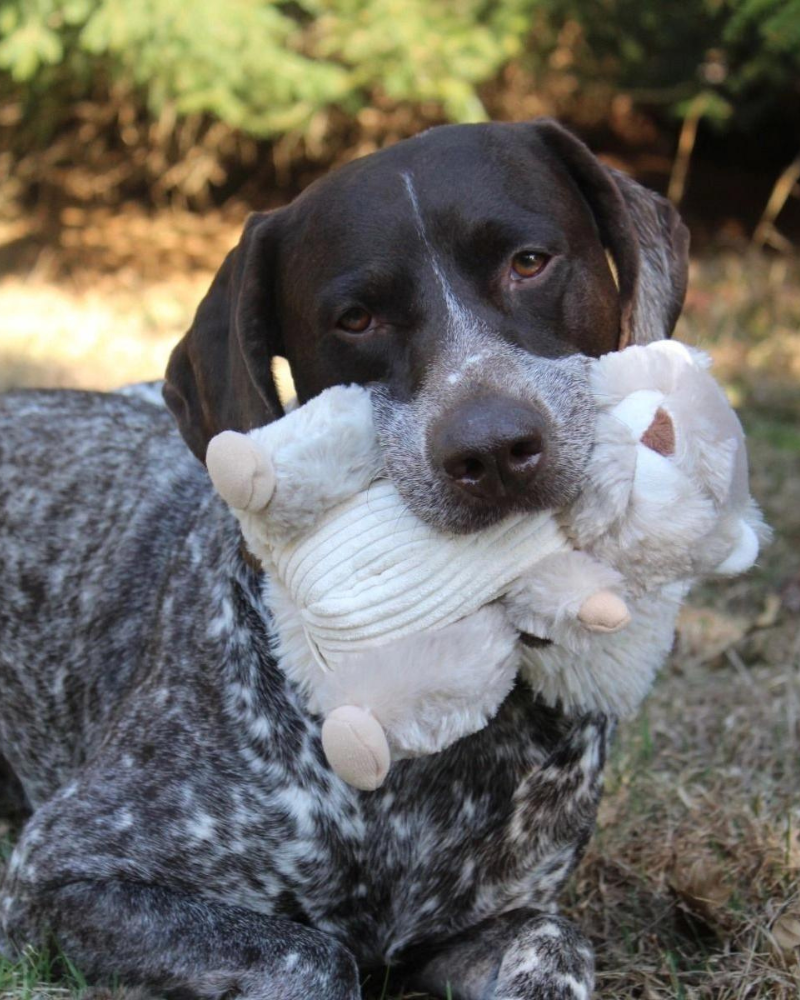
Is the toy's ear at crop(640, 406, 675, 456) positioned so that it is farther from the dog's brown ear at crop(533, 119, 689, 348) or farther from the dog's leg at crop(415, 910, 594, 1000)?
the dog's leg at crop(415, 910, 594, 1000)

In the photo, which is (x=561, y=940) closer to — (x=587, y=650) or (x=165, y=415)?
(x=587, y=650)

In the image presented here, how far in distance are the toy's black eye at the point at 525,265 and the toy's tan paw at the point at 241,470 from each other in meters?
0.67

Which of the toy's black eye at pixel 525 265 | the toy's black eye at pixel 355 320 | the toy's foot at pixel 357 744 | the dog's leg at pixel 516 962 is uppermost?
the toy's black eye at pixel 525 265

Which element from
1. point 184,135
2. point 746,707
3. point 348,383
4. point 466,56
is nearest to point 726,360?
point 466,56

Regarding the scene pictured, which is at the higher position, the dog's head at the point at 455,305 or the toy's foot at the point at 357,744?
the dog's head at the point at 455,305

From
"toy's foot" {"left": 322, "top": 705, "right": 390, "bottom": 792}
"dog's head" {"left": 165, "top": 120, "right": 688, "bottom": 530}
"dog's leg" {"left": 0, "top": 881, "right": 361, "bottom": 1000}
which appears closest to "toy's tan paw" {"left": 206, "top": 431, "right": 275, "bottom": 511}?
"dog's head" {"left": 165, "top": 120, "right": 688, "bottom": 530}

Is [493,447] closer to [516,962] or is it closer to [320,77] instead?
[516,962]

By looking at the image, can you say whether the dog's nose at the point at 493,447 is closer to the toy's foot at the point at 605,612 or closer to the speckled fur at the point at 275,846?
the toy's foot at the point at 605,612

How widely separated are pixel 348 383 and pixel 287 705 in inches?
24.2

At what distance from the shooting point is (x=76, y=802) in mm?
2980

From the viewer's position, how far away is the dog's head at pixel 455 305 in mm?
2328

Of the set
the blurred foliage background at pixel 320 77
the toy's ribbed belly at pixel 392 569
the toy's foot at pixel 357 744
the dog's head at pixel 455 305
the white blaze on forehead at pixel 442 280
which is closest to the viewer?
the toy's foot at pixel 357 744

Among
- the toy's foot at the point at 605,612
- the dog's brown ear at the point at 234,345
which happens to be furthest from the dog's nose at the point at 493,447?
the dog's brown ear at the point at 234,345

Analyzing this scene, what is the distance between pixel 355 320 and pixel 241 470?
0.59 m
